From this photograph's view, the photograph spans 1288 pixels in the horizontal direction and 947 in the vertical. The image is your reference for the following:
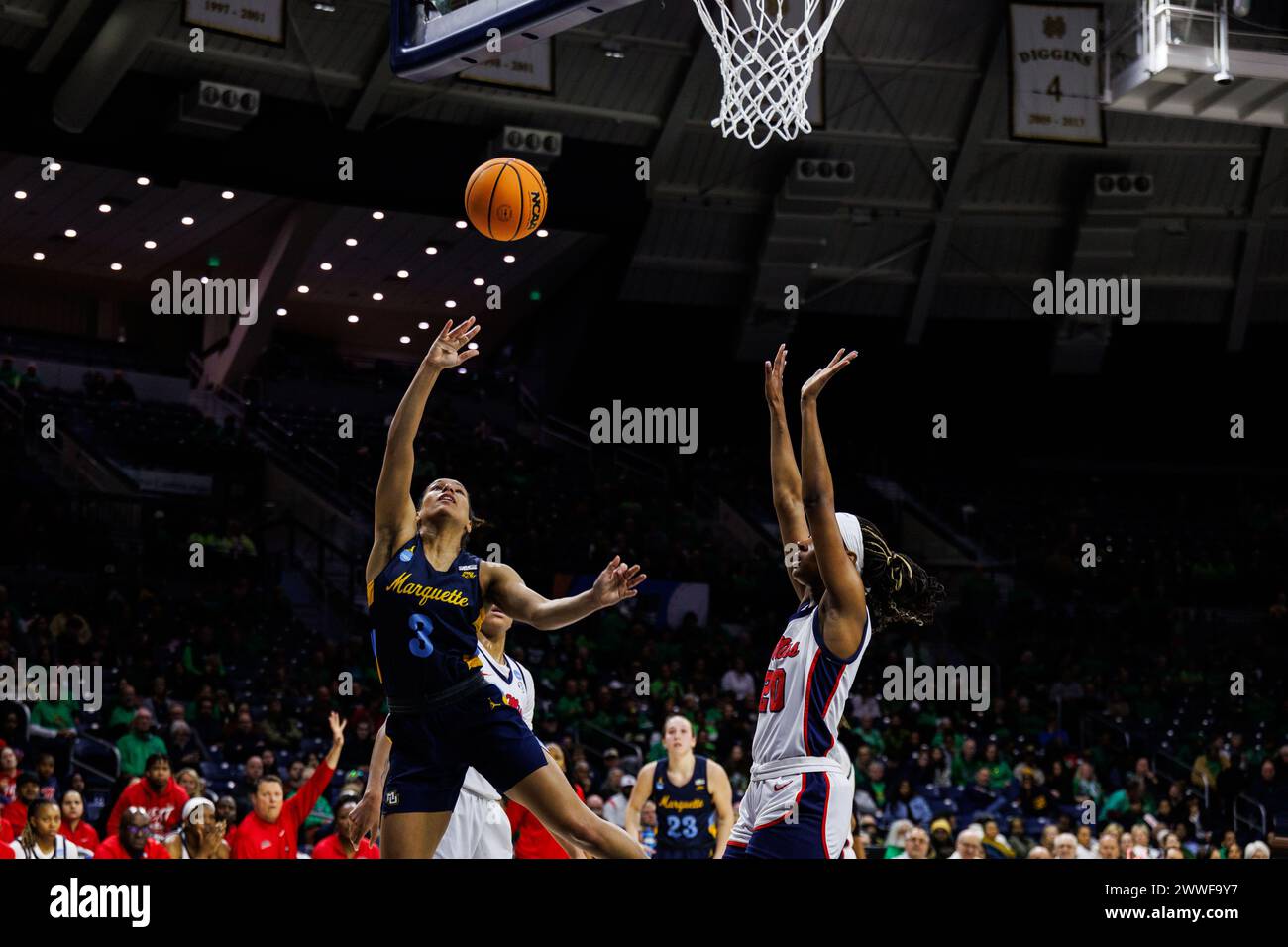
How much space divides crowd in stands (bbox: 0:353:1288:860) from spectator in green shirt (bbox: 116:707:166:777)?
23 mm

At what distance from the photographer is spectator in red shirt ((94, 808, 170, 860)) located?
8969 mm

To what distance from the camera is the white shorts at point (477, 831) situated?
7.20m

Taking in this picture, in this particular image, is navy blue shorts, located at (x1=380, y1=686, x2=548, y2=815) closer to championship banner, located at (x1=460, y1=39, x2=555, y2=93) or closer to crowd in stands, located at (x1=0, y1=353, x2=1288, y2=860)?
crowd in stands, located at (x1=0, y1=353, x2=1288, y2=860)

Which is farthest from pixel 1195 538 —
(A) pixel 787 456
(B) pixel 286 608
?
(A) pixel 787 456

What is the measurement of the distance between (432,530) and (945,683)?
14.7 meters

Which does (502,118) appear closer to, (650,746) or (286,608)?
(286,608)

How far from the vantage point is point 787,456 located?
5707 mm

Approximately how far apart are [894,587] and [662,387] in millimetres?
21630

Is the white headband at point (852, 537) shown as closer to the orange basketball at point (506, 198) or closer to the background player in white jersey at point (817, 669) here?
the background player in white jersey at point (817, 669)

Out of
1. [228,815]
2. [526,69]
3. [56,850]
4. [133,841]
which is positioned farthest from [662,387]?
[56,850]

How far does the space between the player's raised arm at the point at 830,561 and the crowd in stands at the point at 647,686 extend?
153 inches

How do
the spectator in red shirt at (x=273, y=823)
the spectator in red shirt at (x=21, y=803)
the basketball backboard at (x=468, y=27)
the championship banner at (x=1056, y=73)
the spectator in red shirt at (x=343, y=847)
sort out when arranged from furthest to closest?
the championship banner at (x=1056, y=73)
the spectator in red shirt at (x=21, y=803)
the spectator in red shirt at (x=273, y=823)
the spectator in red shirt at (x=343, y=847)
the basketball backboard at (x=468, y=27)

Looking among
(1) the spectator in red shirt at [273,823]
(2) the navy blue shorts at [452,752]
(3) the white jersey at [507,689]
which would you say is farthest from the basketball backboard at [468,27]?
(1) the spectator in red shirt at [273,823]

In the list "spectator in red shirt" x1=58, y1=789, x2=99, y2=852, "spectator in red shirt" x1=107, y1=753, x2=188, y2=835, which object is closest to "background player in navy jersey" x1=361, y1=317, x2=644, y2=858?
"spectator in red shirt" x1=58, y1=789, x2=99, y2=852
